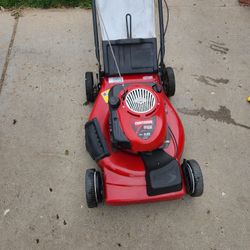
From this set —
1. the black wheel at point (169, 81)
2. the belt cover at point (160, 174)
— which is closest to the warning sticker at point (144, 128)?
the belt cover at point (160, 174)

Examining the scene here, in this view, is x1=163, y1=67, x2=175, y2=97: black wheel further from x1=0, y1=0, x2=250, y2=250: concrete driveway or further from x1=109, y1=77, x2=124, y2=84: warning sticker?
x1=109, y1=77, x2=124, y2=84: warning sticker

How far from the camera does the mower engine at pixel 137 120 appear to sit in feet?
6.51

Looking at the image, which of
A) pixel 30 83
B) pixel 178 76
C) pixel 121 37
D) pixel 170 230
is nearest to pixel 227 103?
pixel 178 76

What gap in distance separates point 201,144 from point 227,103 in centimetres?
51

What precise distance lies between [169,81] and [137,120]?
34.5 inches

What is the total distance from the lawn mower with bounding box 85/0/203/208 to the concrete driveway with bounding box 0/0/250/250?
225 millimetres

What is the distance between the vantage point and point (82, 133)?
2.79 m

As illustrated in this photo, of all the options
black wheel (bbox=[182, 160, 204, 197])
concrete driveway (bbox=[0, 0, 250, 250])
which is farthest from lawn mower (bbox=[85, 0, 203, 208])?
concrete driveway (bbox=[0, 0, 250, 250])

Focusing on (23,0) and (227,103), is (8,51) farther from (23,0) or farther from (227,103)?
(227,103)

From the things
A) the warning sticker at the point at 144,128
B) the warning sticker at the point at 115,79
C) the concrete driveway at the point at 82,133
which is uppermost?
the warning sticker at the point at 144,128

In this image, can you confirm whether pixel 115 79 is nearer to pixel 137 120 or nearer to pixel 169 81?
pixel 169 81

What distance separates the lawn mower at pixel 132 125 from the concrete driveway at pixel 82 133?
0.23 metres

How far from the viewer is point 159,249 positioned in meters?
2.26

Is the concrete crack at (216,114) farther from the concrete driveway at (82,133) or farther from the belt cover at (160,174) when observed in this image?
the belt cover at (160,174)
